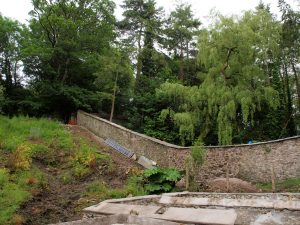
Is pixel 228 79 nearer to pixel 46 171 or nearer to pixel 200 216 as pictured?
pixel 46 171

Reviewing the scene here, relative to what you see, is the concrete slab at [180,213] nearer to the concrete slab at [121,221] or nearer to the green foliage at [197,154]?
the concrete slab at [121,221]

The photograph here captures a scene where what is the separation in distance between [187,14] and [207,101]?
Result: 34.1 feet

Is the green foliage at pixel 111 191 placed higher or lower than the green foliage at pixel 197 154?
lower

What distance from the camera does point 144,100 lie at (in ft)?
68.7

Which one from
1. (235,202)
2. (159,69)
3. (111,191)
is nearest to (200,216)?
(235,202)

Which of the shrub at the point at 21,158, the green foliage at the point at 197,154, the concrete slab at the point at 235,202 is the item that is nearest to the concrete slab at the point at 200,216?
the concrete slab at the point at 235,202

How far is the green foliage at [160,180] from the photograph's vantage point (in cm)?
1043

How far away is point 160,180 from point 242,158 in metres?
3.16

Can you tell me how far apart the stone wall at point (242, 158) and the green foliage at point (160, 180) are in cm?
152

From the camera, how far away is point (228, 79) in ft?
56.9

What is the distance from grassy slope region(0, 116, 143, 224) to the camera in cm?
902

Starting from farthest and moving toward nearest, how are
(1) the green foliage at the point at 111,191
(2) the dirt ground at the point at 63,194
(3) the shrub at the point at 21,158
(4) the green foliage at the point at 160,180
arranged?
(3) the shrub at the point at 21,158 → (4) the green foliage at the point at 160,180 → (1) the green foliage at the point at 111,191 → (2) the dirt ground at the point at 63,194

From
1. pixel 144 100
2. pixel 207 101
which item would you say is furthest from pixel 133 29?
pixel 207 101

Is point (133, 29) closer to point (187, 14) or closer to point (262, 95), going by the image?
point (187, 14)
